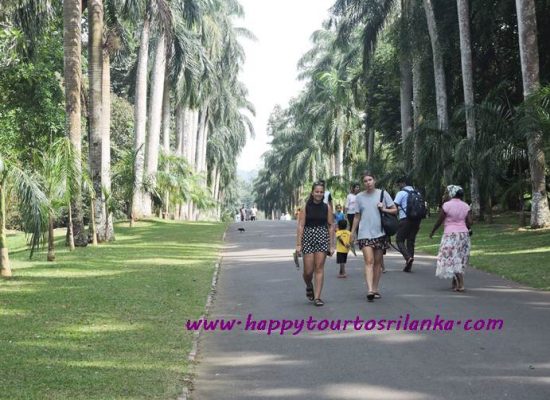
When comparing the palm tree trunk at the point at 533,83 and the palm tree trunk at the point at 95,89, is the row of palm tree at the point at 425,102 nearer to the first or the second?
the palm tree trunk at the point at 533,83

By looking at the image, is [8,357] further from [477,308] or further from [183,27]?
[183,27]

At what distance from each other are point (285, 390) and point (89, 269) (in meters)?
9.90

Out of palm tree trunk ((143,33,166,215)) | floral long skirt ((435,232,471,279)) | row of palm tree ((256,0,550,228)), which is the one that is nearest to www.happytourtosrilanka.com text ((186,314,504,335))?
floral long skirt ((435,232,471,279))

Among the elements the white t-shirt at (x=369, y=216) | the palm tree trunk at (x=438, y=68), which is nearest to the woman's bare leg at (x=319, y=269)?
the white t-shirt at (x=369, y=216)

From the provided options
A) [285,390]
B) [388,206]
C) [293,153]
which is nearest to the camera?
[285,390]

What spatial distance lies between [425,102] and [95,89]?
19150 mm

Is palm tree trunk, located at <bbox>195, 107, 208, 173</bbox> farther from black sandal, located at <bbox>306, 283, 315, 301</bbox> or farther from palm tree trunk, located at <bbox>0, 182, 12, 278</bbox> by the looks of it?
black sandal, located at <bbox>306, 283, 315, 301</bbox>

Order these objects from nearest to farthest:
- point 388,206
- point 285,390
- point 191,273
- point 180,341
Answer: point 285,390 < point 180,341 < point 388,206 < point 191,273

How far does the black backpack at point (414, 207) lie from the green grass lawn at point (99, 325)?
426 centimetres

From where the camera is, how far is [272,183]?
361 ft

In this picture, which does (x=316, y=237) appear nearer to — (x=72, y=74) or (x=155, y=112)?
(x=72, y=74)

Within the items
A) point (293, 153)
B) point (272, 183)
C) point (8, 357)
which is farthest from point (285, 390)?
point (272, 183)

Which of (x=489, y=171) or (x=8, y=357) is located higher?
(x=489, y=171)

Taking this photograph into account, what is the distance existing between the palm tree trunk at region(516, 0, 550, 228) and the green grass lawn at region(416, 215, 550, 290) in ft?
2.66
